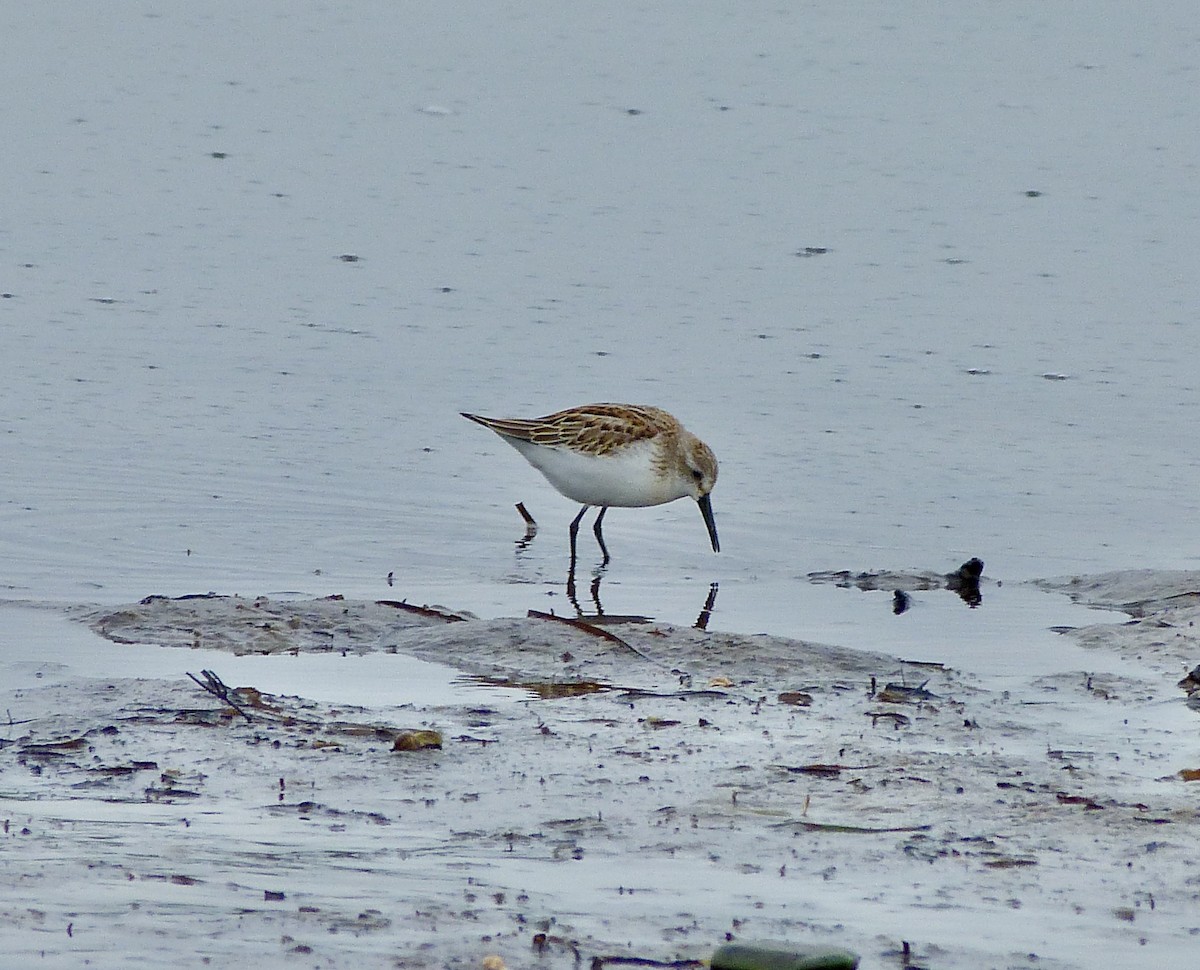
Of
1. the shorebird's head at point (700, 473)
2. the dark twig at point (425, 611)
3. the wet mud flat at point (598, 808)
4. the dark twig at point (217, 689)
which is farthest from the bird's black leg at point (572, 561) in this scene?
the dark twig at point (217, 689)

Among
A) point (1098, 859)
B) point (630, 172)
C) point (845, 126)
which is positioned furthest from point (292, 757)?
point (845, 126)

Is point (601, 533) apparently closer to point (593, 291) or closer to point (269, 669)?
point (593, 291)

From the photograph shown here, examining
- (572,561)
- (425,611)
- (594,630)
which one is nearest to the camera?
→ (594,630)

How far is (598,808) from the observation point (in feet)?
15.8

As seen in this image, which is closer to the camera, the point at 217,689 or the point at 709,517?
the point at 217,689

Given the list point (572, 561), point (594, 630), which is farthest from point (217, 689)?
point (572, 561)

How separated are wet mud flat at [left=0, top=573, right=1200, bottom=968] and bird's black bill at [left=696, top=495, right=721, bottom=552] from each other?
1.84m

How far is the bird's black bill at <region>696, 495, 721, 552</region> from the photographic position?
860cm

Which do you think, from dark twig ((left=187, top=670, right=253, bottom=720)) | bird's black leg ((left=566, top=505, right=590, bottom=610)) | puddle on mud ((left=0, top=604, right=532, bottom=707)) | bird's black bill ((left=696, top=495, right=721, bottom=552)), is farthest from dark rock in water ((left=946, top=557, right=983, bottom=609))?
dark twig ((left=187, top=670, right=253, bottom=720))

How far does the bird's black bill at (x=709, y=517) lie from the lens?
8.60m

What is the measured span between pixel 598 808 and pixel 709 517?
13.0 feet

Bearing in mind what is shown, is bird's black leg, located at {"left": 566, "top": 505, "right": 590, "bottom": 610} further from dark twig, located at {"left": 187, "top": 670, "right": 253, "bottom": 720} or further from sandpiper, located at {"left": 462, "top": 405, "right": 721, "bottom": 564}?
dark twig, located at {"left": 187, "top": 670, "right": 253, "bottom": 720}

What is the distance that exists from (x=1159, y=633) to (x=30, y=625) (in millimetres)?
3793

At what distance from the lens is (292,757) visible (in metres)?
5.16
